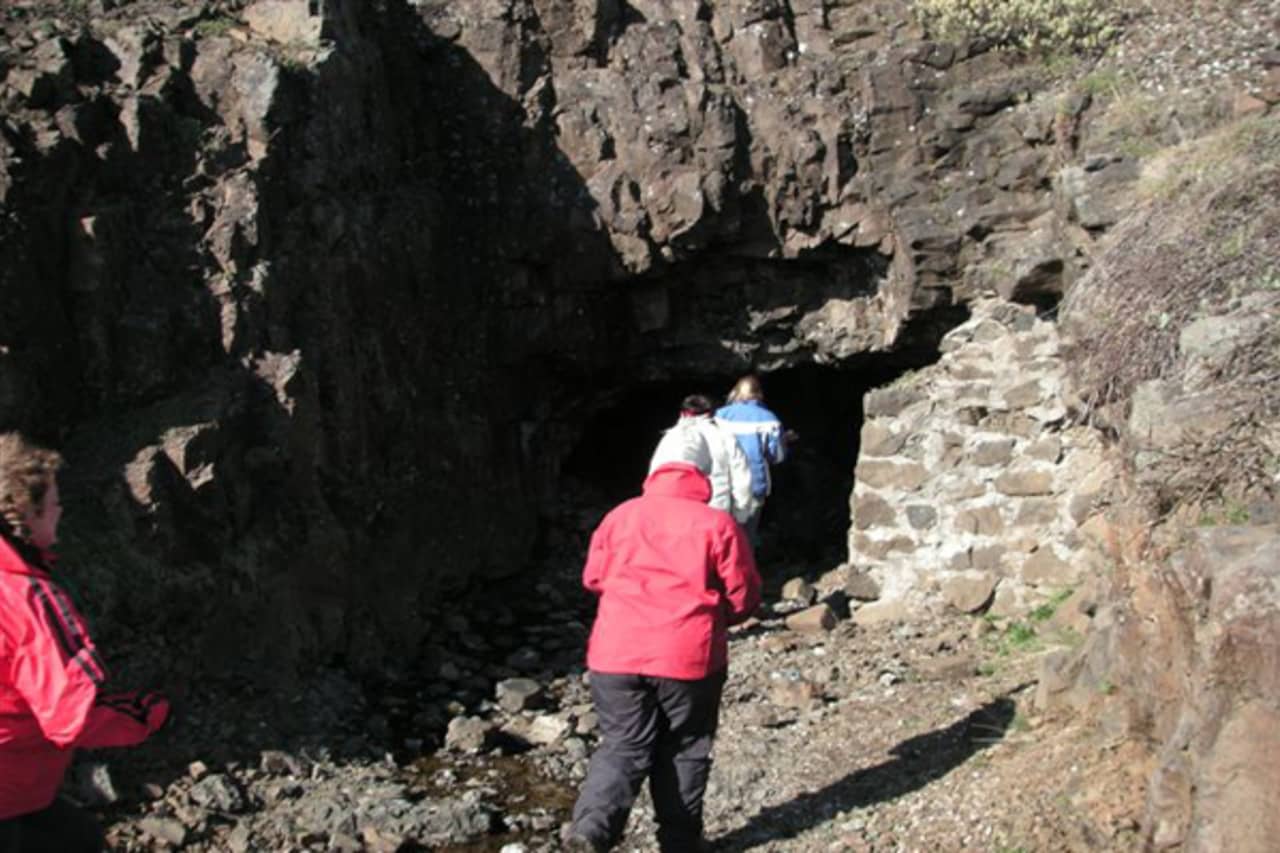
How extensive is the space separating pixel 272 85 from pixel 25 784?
470cm

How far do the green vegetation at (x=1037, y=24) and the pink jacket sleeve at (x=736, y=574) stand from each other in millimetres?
5413

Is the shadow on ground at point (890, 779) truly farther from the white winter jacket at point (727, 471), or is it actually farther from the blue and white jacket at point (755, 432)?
the blue and white jacket at point (755, 432)

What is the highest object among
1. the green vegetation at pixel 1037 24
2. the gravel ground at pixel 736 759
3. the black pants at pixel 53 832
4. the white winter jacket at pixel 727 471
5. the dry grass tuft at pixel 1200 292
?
the green vegetation at pixel 1037 24

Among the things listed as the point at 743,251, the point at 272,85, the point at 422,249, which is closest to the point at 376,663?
the point at 422,249

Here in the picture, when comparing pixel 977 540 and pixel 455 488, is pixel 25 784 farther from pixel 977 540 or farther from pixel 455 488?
pixel 977 540

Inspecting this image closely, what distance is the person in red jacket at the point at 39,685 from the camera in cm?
316

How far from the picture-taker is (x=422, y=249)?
27.2 ft

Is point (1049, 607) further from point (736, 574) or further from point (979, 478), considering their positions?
point (736, 574)

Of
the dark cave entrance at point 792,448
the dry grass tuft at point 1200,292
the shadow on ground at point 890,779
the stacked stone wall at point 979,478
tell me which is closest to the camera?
the dry grass tuft at point 1200,292

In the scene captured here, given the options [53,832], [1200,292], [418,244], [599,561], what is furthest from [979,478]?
[53,832]

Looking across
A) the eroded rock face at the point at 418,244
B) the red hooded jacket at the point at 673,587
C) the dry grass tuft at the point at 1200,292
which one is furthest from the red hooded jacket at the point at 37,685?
the dry grass tuft at the point at 1200,292

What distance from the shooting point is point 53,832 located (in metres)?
3.42

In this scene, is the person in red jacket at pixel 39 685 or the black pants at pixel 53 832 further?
the black pants at pixel 53 832

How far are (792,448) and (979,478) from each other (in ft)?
10.5
